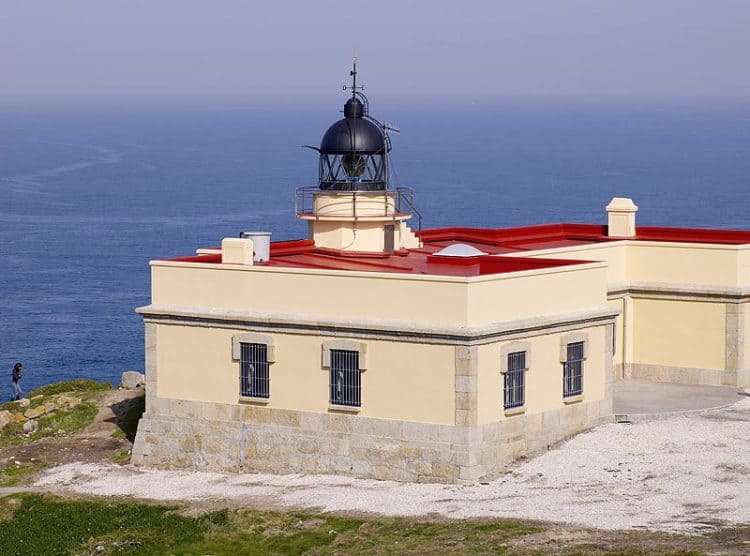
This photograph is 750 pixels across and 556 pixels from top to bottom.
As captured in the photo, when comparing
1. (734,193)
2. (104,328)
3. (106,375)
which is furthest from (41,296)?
(734,193)

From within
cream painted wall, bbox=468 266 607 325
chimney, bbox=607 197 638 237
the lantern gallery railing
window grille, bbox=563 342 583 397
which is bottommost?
window grille, bbox=563 342 583 397

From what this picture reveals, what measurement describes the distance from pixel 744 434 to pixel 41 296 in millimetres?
63440

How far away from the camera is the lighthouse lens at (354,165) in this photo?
39656 mm

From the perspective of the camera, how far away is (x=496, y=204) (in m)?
157

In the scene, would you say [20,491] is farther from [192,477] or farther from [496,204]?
[496,204]

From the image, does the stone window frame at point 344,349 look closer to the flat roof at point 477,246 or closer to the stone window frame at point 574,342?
A: the flat roof at point 477,246

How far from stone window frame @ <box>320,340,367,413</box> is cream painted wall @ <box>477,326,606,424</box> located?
2404 mm

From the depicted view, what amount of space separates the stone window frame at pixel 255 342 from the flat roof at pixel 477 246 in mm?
1830

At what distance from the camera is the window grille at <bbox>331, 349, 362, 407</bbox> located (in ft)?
109

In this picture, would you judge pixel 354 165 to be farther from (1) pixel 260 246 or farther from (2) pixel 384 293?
(2) pixel 384 293

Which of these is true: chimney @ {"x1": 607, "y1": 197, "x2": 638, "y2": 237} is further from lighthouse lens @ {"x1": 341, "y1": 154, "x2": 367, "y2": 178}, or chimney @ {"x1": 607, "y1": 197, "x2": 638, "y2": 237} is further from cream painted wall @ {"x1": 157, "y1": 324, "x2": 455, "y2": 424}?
cream painted wall @ {"x1": 157, "y1": 324, "x2": 455, "y2": 424}

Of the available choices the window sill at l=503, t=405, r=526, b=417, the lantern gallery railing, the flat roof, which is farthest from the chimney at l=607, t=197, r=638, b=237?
the window sill at l=503, t=405, r=526, b=417

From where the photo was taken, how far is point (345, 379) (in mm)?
33188

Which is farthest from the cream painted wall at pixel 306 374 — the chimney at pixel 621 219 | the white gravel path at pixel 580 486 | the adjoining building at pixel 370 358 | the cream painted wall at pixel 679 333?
the chimney at pixel 621 219
